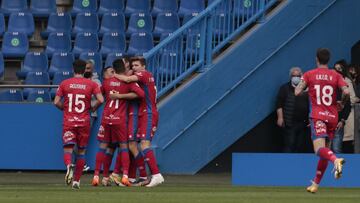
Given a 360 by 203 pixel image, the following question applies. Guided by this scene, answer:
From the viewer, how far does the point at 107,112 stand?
62.0 ft

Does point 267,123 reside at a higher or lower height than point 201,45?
lower

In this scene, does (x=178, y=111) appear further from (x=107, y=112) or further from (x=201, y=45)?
(x=107, y=112)

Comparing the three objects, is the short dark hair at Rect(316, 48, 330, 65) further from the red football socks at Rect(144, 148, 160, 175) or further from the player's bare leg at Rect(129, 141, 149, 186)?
the player's bare leg at Rect(129, 141, 149, 186)

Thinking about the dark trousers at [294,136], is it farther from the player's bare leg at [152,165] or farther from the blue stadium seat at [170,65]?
the player's bare leg at [152,165]

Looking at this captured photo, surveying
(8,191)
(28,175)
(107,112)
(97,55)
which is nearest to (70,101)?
(107,112)

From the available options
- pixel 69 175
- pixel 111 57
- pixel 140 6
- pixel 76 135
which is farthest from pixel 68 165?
pixel 140 6

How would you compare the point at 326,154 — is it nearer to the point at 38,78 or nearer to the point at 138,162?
the point at 138,162

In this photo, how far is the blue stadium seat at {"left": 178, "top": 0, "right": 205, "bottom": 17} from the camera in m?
24.4

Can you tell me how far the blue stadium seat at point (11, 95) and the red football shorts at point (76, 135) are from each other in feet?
18.2

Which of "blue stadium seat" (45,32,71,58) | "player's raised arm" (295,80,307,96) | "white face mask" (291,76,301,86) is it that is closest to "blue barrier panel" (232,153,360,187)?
"white face mask" (291,76,301,86)

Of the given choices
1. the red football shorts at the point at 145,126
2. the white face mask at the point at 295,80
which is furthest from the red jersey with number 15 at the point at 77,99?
the white face mask at the point at 295,80

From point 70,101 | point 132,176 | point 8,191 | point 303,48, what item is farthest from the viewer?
point 303,48

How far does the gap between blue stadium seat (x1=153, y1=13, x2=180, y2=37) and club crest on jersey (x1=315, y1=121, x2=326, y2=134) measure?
7636mm

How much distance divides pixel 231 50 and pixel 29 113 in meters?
3.94
